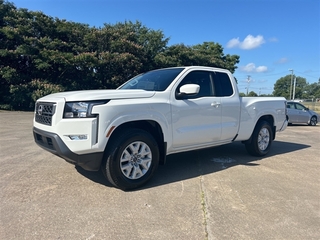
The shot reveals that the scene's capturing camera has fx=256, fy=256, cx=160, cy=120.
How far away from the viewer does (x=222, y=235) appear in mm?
2629

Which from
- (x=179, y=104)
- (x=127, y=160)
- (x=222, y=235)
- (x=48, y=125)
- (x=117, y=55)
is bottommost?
(x=222, y=235)

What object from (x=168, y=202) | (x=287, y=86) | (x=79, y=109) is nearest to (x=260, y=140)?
(x=168, y=202)

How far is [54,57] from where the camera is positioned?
52.5 feet

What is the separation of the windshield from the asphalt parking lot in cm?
154

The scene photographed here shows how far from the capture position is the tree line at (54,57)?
15984 millimetres

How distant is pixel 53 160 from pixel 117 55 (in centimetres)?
1378

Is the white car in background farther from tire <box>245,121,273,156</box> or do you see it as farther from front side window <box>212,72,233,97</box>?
front side window <box>212,72,233,97</box>

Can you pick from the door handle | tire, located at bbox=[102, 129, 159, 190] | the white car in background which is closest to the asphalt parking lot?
tire, located at bbox=[102, 129, 159, 190]

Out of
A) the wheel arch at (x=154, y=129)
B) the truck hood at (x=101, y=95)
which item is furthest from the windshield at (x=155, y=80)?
the wheel arch at (x=154, y=129)

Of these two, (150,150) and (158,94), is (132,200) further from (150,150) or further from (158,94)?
(158,94)

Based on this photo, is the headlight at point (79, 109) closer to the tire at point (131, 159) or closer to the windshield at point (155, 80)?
the tire at point (131, 159)

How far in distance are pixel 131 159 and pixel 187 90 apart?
140cm

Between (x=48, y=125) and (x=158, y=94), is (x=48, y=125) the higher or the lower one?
the lower one

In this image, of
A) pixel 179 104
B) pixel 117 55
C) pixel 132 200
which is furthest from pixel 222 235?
pixel 117 55
